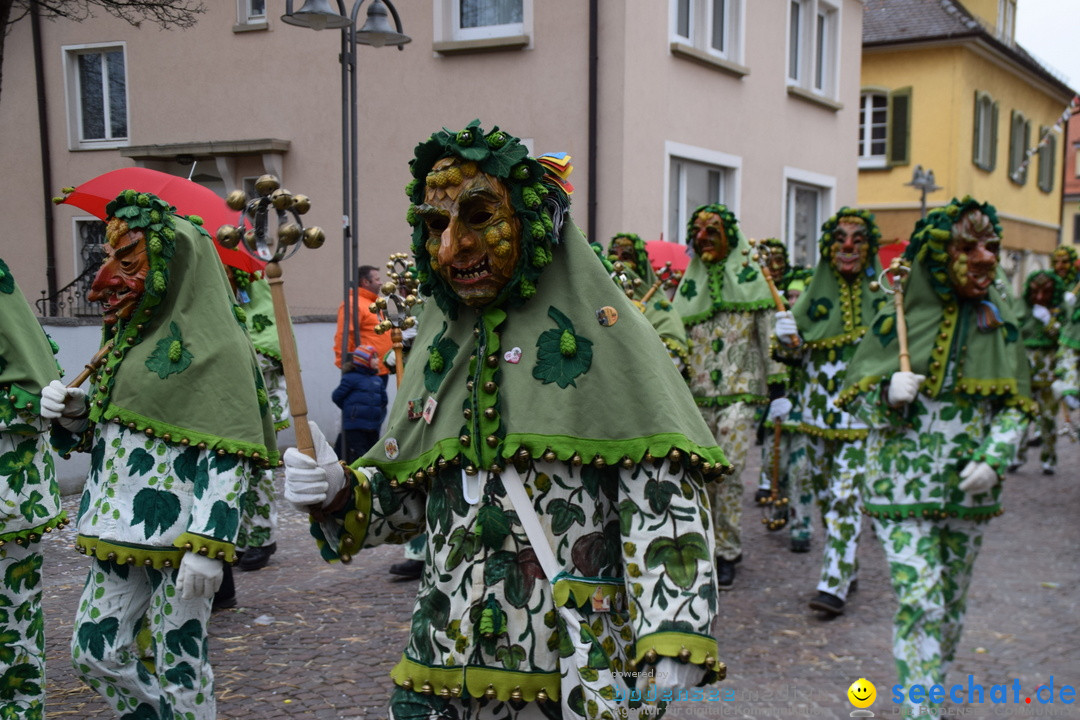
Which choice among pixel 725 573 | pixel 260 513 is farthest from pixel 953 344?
pixel 260 513

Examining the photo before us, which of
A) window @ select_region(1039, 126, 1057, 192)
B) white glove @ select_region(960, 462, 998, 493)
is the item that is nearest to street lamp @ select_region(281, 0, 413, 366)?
white glove @ select_region(960, 462, 998, 493)

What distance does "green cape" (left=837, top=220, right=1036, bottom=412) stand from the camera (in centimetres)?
443

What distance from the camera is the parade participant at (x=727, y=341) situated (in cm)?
717

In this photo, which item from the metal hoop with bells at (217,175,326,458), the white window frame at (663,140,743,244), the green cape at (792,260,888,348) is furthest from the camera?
the white window frame at (663,140,743,244)

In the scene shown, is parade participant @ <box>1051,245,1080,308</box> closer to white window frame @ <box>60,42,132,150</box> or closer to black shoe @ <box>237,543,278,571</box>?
black shoe @ <box>237,543,278,571</box>

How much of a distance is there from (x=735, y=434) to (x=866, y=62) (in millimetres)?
20220

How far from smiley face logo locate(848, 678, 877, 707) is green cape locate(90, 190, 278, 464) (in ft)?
9.49

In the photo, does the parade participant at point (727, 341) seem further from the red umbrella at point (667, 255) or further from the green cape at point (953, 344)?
the green cape at point (953, 344)

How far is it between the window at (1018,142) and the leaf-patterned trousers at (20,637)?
90.5ft

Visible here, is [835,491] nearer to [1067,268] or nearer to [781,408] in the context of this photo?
[781,408]

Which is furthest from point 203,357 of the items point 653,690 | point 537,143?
point 537,143

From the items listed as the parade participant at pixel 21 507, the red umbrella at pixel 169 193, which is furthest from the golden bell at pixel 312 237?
the red umbrella at pixel 169 193

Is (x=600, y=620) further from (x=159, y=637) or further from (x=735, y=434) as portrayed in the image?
(x=735, y=434)

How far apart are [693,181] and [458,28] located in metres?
3.70
